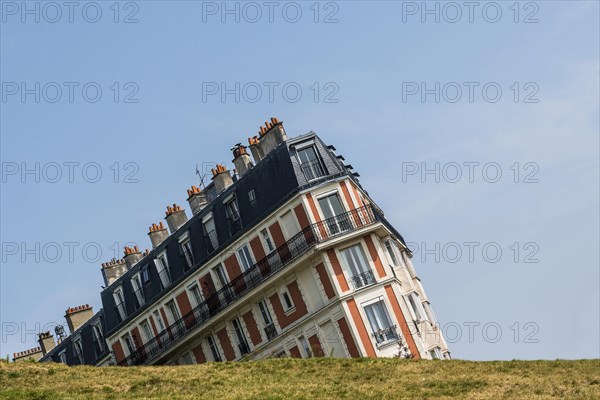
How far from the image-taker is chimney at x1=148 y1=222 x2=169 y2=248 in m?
72.9

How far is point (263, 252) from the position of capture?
6172cm

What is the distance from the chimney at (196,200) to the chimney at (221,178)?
6.04ft

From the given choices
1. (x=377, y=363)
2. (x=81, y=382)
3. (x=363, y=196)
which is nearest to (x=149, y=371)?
(x=81, y=382)

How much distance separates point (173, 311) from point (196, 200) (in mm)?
6836

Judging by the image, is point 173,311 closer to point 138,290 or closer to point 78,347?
point 138,290

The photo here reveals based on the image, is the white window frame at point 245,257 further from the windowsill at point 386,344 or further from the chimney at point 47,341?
the chimney at point 47,341

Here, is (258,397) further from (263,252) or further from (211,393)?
(263,252)

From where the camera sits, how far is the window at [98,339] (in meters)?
78.3

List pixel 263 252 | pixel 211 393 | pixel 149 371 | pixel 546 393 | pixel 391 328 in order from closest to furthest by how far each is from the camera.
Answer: pixel 546 393 → pixel 211 393 → pixel 149 371 → pixel 391 328 → pixel 263 252

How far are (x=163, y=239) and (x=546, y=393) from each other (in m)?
41.1

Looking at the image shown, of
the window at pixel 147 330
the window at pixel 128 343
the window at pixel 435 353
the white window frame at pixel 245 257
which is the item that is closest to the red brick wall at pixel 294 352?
the white window frame at pixel 245 257

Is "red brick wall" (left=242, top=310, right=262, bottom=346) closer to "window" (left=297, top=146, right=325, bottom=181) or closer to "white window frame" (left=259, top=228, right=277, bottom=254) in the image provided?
"white window frame" (left=259, top=228, right=277, bottom=254)

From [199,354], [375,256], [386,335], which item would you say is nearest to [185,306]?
[199,354]

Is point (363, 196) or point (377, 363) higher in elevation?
point (363, 196)
